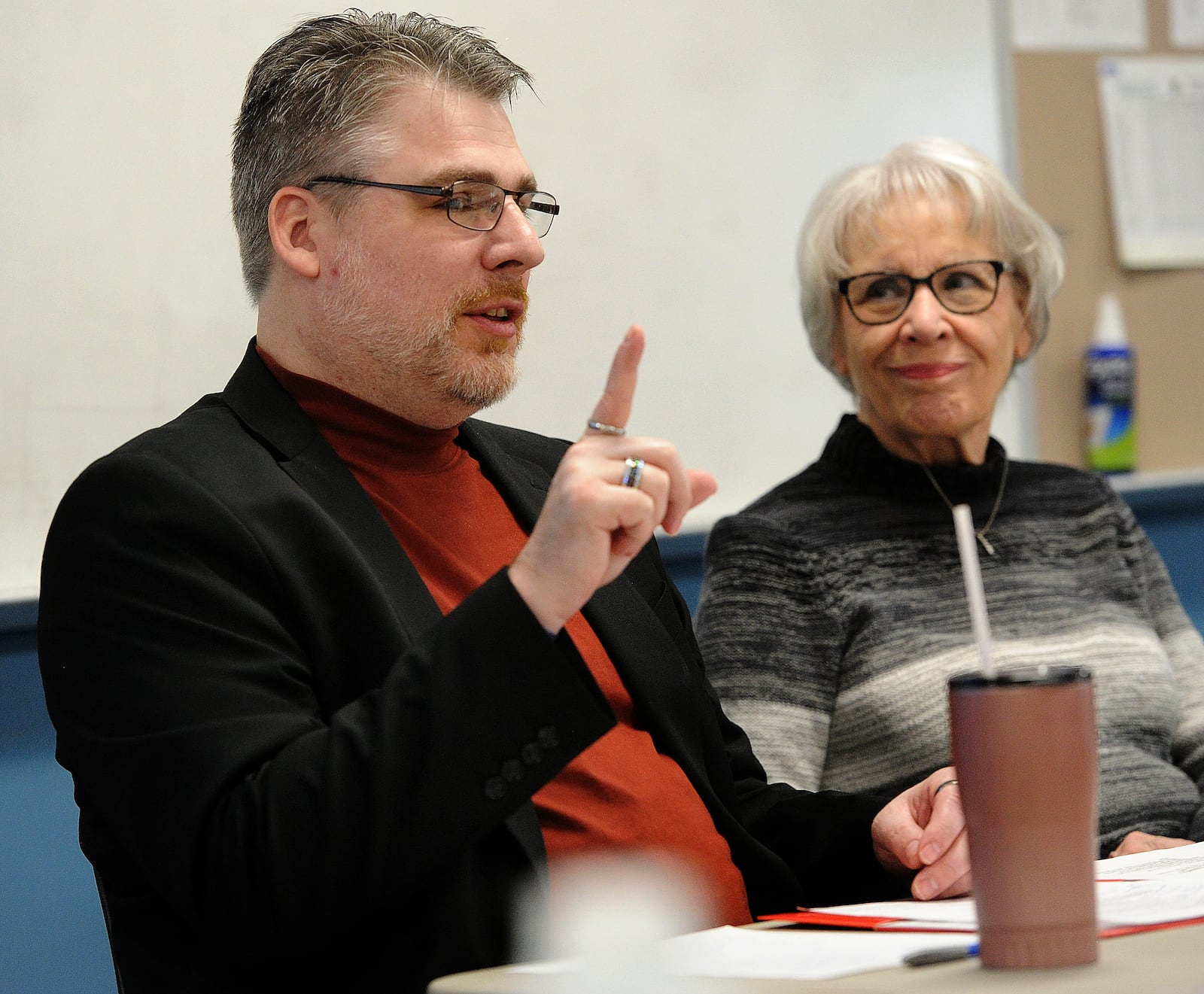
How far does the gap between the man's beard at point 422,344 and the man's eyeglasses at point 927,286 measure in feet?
2.45

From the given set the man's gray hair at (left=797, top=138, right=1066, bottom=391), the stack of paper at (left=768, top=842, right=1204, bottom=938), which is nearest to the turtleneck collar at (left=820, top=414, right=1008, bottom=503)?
the man's gray hair at (left=797, top=138, right=1066, bottom=391)

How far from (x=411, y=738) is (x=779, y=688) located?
85 cm

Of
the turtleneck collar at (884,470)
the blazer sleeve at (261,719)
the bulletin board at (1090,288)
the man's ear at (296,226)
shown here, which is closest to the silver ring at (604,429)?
the blazer sleeve at (261,719)

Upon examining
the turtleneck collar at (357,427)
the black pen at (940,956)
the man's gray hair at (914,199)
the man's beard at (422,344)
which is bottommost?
the black pen at (940,956)

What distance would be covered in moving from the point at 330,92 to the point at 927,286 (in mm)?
908

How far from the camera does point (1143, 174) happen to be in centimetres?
A: 280

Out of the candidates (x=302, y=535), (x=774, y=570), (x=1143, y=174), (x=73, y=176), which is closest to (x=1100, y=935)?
(x=302, y=535)

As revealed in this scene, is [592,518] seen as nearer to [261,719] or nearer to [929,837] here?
[261,719]

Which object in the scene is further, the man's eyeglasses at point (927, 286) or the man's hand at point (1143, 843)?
the man's eyeglasses at point (927, 286)

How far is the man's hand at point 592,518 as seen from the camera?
3.13 feet

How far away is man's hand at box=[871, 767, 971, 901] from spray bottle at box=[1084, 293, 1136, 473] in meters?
1.61

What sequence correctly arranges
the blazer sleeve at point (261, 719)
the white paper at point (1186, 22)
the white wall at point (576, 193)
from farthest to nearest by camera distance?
the white paper at point (1186, 22) → the white wall at point (576, 193) → the blazer sleeve at point (261, 719)

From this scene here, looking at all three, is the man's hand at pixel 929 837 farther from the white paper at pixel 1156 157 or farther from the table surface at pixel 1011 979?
the white paper at pixel 1156 157

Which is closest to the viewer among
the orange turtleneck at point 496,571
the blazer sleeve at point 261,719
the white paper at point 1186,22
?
the blazer sleeve at point 261,719
